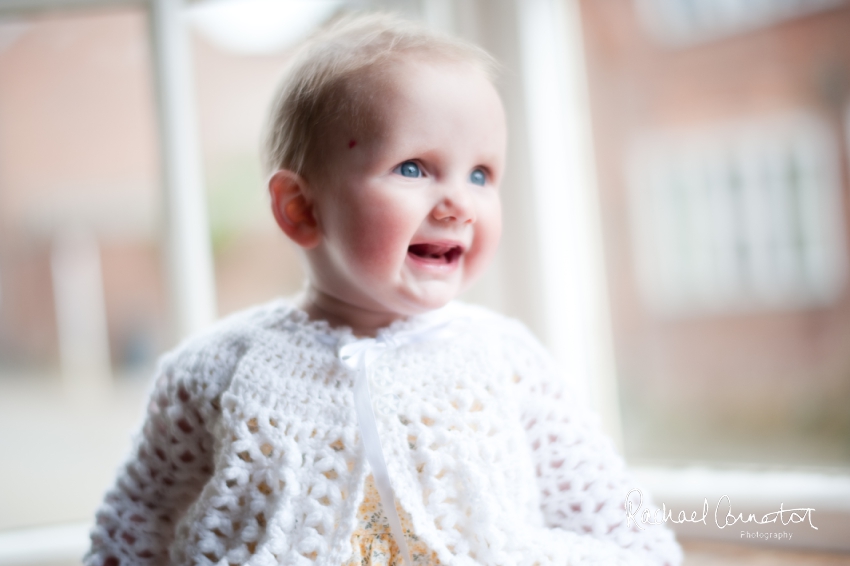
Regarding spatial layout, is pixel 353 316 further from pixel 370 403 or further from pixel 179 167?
pixel 179 167

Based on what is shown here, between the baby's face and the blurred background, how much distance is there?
50 cm

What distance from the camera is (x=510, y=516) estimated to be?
88 cm

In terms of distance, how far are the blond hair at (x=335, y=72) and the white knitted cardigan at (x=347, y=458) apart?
0.25 m

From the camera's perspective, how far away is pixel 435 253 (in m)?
0.93

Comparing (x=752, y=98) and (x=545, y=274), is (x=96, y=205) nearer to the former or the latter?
(x=545, y=274)

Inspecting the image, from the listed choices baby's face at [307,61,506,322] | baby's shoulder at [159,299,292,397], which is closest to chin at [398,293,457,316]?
baby's face at [307,61,506,322]

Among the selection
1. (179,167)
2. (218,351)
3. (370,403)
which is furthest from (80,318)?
(370,403)

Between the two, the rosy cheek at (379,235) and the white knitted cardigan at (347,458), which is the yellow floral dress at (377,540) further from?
the rosy cheek at (379,235)

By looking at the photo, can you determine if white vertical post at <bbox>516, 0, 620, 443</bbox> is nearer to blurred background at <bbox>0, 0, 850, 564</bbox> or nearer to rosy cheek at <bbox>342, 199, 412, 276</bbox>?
blurred background at <bbox>0, 0, 850, 564</bbox>

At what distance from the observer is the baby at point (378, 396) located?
2.83ft

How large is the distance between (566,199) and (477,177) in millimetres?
525

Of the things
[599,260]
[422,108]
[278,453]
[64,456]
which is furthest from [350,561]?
[64,456]

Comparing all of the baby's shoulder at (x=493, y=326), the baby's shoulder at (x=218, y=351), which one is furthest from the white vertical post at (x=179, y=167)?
the baby's shoulder at (x=493, y=326)

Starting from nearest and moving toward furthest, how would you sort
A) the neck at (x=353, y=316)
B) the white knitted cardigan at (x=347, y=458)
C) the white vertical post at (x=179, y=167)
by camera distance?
the white knitted cardigan at (x=347, y=458), the neck at (x=353, y=316), the white vertical post at (x=179, y=167)
